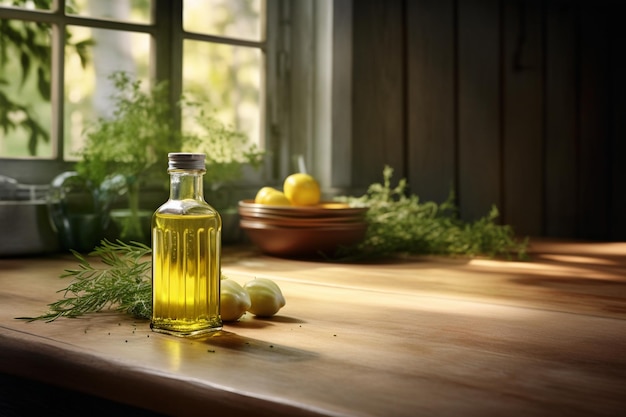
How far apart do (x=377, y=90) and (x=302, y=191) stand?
0.57m

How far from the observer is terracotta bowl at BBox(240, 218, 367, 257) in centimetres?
173

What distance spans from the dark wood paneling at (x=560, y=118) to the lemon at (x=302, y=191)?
3.74 feet

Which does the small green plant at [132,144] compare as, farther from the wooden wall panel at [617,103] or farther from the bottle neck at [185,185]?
the wooden wall panel at [617,103]

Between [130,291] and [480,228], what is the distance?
44.9 inches

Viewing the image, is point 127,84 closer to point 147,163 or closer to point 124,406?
point 147,163

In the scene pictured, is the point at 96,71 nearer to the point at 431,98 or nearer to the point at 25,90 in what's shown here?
the point at 25,90

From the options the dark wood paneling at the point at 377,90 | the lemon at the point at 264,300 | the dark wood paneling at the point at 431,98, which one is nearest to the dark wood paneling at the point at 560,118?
the dark wood paneling at the point at 431,98

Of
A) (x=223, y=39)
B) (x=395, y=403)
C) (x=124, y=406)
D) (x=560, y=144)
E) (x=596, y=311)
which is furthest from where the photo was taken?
(x=560, y=144)

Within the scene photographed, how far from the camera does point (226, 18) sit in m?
2.18

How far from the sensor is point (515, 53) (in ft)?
8.38

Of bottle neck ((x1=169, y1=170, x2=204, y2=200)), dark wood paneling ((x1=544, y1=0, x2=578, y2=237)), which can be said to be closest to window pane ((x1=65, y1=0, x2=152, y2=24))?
bottle neck ((x1=169, y1=170, x2=204, y2=200))

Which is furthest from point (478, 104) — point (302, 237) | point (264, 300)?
point (264, 300)

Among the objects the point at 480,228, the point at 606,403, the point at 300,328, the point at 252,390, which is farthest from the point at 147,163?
the point at 606,403

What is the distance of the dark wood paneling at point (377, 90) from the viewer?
2223 millimetres
